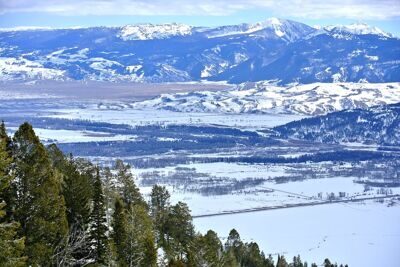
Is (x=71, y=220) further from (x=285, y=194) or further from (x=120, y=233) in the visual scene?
(x=285, y=194)

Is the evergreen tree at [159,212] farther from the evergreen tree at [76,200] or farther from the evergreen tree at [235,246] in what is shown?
the evergreen tree at [76,200]

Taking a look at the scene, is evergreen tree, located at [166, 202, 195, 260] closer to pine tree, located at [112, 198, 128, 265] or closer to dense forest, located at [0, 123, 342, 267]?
dense forest, located at [0, 123, 342, 267]

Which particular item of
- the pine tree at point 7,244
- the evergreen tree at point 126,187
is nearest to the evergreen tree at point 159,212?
the evergreen tree at point 126,187

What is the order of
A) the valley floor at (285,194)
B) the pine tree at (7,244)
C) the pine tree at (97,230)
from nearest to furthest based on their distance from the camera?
the pine tree at (7,244)
the pine tree at (97,230)
the valley floor at (285,194)

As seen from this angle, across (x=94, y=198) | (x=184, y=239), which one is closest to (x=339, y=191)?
(x=184, y=239)

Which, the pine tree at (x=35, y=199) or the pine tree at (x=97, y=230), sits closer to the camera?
the pine tree at (x=35, y=199)

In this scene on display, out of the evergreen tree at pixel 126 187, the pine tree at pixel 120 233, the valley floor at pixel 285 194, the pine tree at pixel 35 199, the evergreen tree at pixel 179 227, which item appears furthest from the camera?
the valley floor at pixel 285 194

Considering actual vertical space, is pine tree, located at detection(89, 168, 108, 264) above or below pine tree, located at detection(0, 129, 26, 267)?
below

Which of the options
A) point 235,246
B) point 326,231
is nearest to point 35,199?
point 235,246

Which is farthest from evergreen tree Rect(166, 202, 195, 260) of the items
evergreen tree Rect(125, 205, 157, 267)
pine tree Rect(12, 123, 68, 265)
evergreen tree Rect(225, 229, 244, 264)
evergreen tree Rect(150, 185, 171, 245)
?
pine tree Rect(12, 123, 68, 265)
